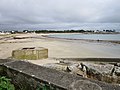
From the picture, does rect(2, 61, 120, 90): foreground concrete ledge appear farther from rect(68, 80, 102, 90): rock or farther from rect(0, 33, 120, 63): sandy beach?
rect(0, 33, 120, 63): sandy beach

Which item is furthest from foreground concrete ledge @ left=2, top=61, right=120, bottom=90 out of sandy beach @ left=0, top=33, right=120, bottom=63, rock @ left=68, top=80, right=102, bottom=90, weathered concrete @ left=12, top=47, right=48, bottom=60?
sandy beach @ left=0, top=33, right=120, bottom=63

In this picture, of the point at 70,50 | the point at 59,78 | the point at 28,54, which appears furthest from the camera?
the point at 70,50

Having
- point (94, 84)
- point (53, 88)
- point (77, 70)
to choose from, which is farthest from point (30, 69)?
point (77, 70)

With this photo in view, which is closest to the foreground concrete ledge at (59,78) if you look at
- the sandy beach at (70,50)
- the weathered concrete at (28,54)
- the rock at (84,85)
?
the rock at (84,85)

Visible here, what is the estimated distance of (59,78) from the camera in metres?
4.02

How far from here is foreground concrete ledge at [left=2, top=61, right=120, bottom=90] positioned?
11.7 ft

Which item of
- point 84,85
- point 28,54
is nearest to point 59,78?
point 84,85

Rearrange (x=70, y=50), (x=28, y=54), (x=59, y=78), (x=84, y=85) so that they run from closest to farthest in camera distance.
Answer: (x=84, y=85) < (x=59, y=78) < (x=28, y=54) < (x=70, y=50)

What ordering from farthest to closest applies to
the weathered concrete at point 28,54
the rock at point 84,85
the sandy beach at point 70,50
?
the sandy beach at point 70,50, the weathered concrete at point 28,54, the rock at point 84,85

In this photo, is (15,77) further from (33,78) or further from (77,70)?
(77,70)

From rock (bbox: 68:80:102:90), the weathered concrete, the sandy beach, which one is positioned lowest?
the sandy beach

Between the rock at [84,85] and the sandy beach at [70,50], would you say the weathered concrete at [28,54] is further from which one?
the rock at [84,85]

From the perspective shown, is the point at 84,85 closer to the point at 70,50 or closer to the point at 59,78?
the point at 59,78

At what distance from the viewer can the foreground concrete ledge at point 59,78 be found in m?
3.56
